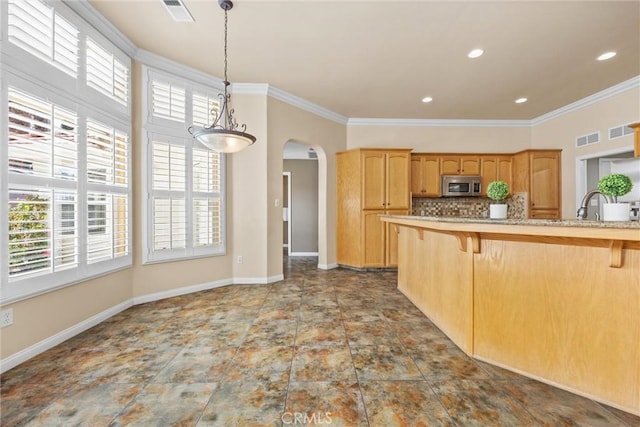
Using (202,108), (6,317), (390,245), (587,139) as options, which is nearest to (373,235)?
(390,245)

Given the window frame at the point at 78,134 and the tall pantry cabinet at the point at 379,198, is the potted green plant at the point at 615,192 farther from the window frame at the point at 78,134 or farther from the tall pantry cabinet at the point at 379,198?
the window frame at the point at 78,134

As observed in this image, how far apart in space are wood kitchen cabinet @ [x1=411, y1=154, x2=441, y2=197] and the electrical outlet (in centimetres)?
541

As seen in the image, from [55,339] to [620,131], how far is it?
23.9 feet

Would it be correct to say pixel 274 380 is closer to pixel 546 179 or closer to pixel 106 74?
pixel 106 74

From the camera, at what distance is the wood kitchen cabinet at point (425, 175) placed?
17.2ft

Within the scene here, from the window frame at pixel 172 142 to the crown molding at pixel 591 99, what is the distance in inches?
230

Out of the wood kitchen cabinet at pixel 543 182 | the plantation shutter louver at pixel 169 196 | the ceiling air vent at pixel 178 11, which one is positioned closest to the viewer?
the ceiling air vent at pixel 178 11

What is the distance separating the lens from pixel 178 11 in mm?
2461

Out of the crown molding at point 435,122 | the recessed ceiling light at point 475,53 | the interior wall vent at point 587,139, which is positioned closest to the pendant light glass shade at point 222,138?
the recessed ceiling light at point 475,53

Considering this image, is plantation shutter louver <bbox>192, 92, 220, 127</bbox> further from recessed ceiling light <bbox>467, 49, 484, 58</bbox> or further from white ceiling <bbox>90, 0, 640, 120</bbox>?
recessed ceiling light <bbox>467, 49, 484, 58</bbox>

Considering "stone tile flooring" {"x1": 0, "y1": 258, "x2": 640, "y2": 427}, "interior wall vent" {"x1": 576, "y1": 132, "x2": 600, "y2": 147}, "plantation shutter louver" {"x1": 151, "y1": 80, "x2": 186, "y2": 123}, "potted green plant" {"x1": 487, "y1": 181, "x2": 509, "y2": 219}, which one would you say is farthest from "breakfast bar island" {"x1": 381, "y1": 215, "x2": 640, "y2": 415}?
"interior wall vent" {"x1": 576, "y1": 132, "x2": 600, "y2": 147}

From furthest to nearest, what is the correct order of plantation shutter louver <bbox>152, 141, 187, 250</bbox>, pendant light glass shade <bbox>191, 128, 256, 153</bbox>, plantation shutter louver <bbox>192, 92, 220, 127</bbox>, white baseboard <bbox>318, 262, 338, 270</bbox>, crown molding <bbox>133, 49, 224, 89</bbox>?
white baseboard <bbox>318, 262, 338, 270</bbox>
plantation shutter louver <bbox>192, 92, 220, 127</bbox>
plantation shutter louver <bbox>152, 141, 187, 250</bbox>
crown molding <bbox>133, 49, 224, 89</bbox>
pendant light glass shade <bbox>191, 128, 256, 153</bbox>

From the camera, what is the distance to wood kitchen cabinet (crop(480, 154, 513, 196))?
17.1 ft

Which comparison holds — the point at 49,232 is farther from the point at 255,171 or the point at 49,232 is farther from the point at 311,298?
the point at 311,298
